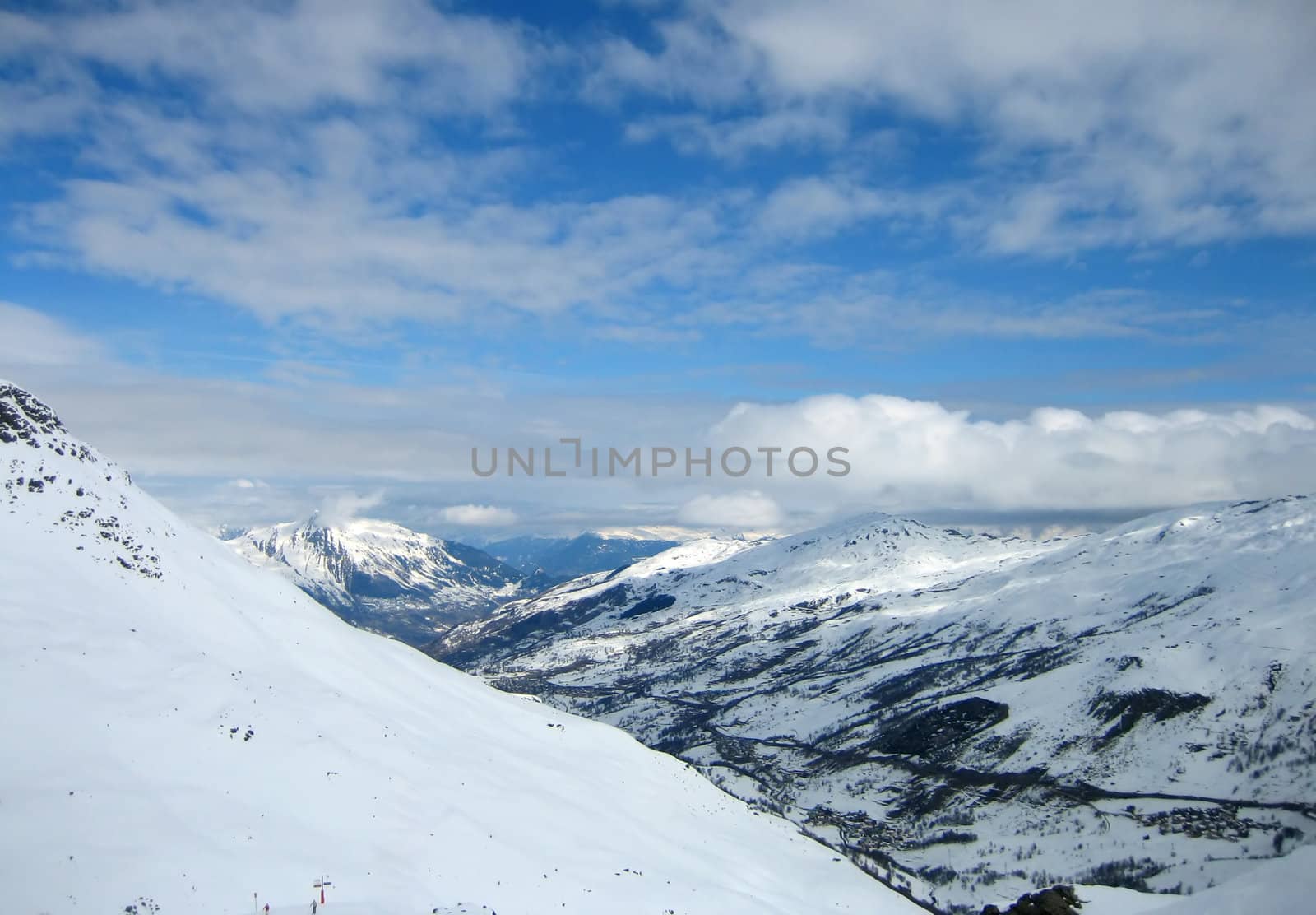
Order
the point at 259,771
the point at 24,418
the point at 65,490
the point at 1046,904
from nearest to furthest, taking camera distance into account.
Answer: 1. the point at 259,771
2. the point at 1046,904
3. the point at 65,490
4. the point at 24,418

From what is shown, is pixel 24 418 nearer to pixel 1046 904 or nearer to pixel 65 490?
pixel 65 490

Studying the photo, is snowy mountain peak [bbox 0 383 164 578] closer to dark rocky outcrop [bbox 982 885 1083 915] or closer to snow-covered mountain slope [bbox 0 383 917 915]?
snow-covered mountain slope [bbox 0 383 917 915]

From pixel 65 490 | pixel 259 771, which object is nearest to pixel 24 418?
pixel 65 490

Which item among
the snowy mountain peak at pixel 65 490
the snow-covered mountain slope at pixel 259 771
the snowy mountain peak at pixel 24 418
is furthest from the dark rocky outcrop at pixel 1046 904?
the snowy mountain peak at pixel 24 418

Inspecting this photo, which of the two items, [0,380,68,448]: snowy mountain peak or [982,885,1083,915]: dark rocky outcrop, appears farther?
[0,380,68,448]: snowy mountain peak

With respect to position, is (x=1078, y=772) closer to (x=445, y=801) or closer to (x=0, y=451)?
(x=445, y=801)

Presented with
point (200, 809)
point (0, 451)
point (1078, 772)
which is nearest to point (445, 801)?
point (200, 809)

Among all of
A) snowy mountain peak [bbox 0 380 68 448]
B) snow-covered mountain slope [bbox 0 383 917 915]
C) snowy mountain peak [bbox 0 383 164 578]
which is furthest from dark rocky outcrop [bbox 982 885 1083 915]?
snowy mountain peak [bbox 0 380 68 448]

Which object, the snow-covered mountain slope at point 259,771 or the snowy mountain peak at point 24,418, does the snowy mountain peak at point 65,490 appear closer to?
the snowy mountain peak at point 24,418
